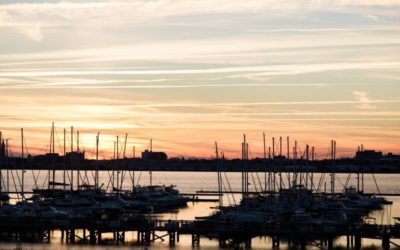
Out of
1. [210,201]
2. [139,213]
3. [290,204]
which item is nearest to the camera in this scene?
[290,204]

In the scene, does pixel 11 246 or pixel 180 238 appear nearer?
pixel 11 246

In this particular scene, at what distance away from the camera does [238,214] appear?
255 ft

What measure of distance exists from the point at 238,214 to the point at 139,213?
30.9m

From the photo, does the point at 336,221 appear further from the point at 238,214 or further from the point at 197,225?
the point at 197,225

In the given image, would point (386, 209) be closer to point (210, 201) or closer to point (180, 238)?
point (210, 201)

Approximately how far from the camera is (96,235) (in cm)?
8038

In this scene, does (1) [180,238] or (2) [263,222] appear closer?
(2) [263,222]

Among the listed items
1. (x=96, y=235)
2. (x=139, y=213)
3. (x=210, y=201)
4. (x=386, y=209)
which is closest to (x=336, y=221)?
(x=96, y=235)

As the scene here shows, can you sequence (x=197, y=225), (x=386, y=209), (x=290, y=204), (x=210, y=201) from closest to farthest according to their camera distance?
1. (x=197, y=225)
2. (x=290, y=204)
3. (x=386, y=209)
4. (x=210, y=201)

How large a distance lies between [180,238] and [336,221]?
43.5 feet

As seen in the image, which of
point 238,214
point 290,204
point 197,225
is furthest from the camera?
point 290,204

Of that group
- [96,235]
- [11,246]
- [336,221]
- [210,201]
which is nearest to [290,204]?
[336,221]

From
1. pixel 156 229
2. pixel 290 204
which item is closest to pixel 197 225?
pixel 156 229

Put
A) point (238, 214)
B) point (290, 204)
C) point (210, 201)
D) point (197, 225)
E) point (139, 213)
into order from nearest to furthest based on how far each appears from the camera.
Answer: point (197, 225), point (238, 214), point (290, 204), point (139, 213), point (210, 201)
